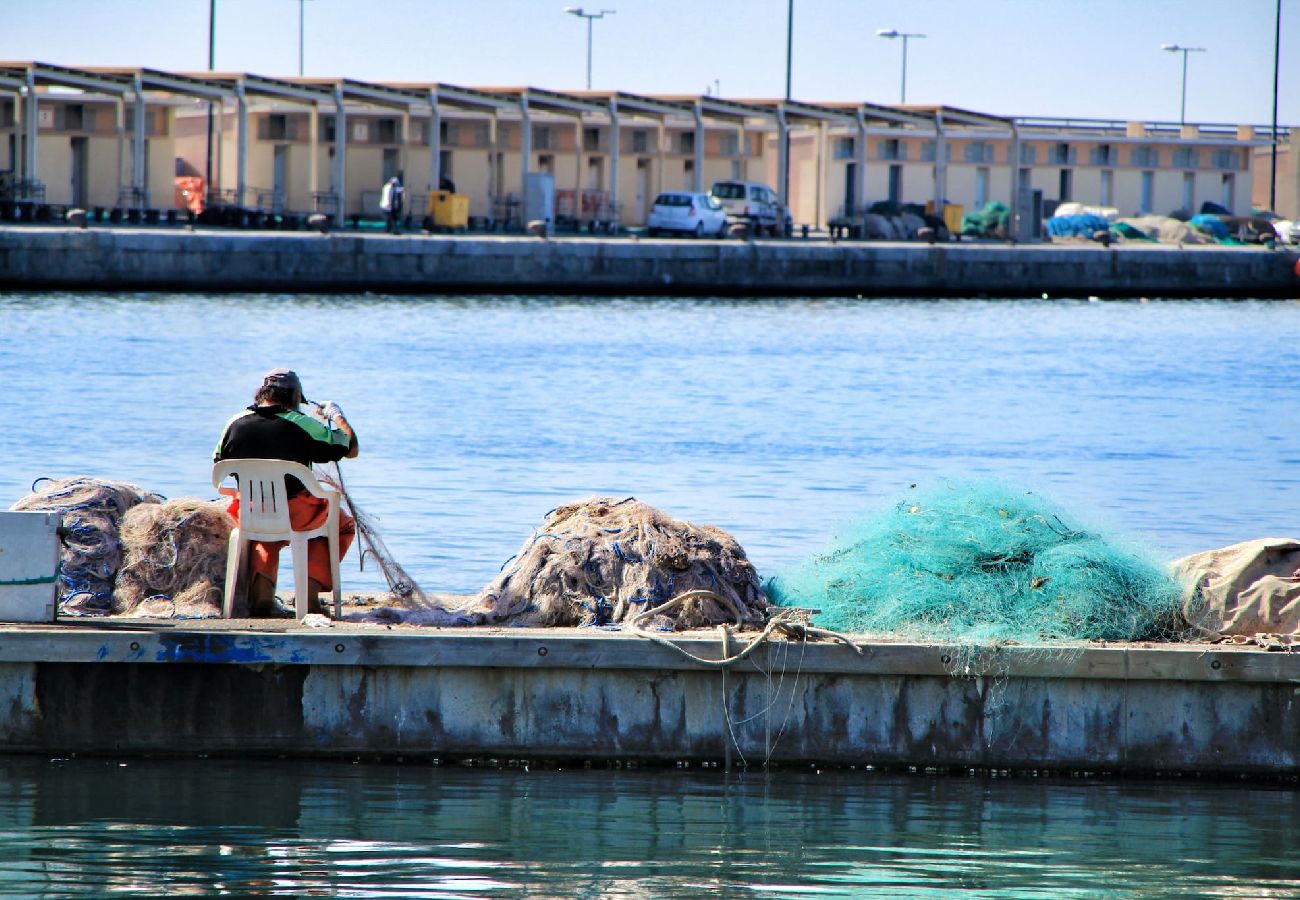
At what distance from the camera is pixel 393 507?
1781cm

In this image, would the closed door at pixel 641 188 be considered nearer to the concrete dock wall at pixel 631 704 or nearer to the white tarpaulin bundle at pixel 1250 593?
the white tarpaulin bundle at pixel 1250 593

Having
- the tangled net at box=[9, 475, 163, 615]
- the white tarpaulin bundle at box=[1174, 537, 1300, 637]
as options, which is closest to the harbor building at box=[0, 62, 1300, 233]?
the tangled net at box=[9, 475, 163, 615]

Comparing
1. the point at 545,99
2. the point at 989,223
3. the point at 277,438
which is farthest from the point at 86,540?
the point at 989,223

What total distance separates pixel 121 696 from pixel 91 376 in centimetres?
2329

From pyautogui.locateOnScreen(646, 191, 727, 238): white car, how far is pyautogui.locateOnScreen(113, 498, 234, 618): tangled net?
136ft

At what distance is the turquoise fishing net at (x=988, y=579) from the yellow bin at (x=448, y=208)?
134 feet

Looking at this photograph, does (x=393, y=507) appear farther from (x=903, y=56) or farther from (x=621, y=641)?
(x=903, y=56)

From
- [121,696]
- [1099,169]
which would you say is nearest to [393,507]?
[121,696]

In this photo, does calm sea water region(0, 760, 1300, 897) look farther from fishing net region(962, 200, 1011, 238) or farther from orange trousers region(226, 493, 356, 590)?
fishing net region(962, 200, 1011, 238)

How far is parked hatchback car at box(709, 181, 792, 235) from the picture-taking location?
172 ft

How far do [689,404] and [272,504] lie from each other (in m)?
20.6

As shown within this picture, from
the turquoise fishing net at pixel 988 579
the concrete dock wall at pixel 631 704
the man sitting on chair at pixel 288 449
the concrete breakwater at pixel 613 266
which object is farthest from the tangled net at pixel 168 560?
the concrete breakwater at pixel 613 266

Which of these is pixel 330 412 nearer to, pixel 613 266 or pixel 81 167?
pixel 613 266

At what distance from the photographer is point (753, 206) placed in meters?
52.6
